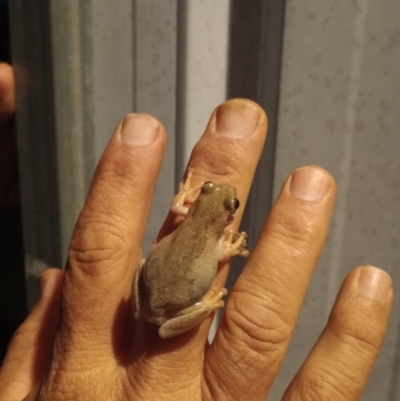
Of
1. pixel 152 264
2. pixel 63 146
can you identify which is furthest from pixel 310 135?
pixel 63 146

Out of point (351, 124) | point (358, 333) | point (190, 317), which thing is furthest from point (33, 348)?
point (351, 124)

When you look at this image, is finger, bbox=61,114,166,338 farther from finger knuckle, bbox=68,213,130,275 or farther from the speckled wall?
the speckled wall

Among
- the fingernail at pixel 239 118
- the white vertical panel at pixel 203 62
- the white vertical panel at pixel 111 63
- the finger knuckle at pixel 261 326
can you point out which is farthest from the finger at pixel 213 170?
the white vertical panel at pixel 111 63

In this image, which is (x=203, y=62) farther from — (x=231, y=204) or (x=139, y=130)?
(x=231, y=204)

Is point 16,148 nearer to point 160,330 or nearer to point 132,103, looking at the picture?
point 132,103

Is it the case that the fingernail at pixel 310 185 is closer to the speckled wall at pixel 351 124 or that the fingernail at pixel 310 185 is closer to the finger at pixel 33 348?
the speckled wall at pixel 351 124
